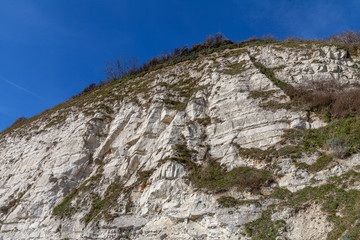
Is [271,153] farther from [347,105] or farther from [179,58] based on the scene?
[179,58]

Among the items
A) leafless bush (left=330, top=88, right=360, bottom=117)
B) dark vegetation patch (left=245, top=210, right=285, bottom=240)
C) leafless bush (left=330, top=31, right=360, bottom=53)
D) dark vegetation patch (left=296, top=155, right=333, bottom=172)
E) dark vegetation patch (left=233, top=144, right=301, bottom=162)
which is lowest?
dark vegetation patch (left=245, top=210, right=285, bottom=240)

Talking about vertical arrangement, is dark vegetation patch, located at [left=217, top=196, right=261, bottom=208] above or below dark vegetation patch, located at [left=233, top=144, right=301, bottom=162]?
below

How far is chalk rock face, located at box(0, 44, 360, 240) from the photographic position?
10.6 meters

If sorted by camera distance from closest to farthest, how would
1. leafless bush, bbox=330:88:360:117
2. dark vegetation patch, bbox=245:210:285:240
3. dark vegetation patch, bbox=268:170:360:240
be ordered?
1. dark vegetation patch, bbox=268:170:360:240
2. dark vegetation patch, bbox=245:210:285:240
3. leafless bush, bbox=330:88:360:117

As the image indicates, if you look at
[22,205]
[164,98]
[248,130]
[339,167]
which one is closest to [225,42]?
[164,98]

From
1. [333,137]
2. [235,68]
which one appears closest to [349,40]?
[235,68]

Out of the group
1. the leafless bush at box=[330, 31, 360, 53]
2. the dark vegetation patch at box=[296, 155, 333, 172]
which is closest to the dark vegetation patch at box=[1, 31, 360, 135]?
the leafless bush at box=[330, 31, 360, 53]

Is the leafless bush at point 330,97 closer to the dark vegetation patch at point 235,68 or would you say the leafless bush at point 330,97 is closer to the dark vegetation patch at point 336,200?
the dark vegetation patch at point 235,68

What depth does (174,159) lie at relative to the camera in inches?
526

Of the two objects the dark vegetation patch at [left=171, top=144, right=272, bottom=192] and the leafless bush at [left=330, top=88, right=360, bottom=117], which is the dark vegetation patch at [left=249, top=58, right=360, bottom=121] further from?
the dark vegetation patch at [left=171, top=144, right=272, bottom=192]

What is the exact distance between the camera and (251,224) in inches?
373

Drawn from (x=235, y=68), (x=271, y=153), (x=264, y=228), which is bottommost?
(x=264, y=228)

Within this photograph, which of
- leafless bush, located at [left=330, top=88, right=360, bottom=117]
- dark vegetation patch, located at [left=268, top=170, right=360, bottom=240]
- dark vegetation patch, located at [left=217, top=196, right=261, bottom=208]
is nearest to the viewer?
dark vegetation patch, located at [left=268, top=170, right=360, bottom=240]

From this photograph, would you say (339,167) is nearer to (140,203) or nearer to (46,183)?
(140,203)
